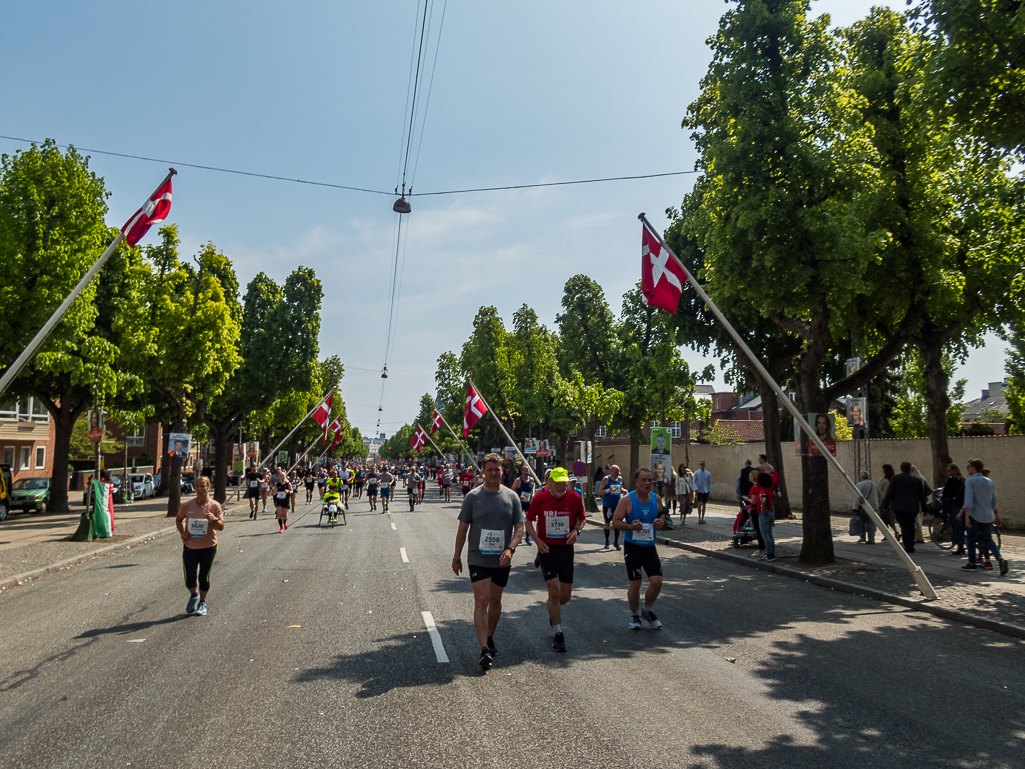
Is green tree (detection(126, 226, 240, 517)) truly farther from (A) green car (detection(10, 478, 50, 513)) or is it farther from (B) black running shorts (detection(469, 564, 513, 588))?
(B) black running shorts (detection(469, 564, 513, 588))

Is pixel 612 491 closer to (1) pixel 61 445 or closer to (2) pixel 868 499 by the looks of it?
(2) pixel 868 499

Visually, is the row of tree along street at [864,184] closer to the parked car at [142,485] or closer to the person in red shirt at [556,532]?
the person in red shirt at [556,532]

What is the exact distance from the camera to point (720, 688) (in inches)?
239

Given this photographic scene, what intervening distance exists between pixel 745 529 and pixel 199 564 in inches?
448

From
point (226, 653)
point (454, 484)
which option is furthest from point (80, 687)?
point (454, 484)

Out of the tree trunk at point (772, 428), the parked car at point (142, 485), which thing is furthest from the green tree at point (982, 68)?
the parked car at point (142, 485)

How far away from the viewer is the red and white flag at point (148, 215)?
11984 millimetres

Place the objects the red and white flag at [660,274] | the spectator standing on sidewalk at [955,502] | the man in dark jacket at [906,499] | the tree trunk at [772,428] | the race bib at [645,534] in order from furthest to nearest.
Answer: the tree trunk at [772,428] < the spectator standing on sidewalk at [955,502] < the man in dark jacket at [906,499] < the red and white flag at [660,274] < the race bib at [645,534]

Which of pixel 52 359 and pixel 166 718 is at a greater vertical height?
pixel 52 359

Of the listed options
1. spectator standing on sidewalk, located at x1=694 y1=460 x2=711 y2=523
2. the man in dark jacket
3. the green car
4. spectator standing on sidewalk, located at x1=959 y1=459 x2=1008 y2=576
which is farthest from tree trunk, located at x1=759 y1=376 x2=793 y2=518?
the green car

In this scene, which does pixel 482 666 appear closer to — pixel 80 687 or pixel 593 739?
pixel 593 739

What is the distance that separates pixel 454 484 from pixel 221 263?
112ft

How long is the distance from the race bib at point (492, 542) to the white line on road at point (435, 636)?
3.50 ft

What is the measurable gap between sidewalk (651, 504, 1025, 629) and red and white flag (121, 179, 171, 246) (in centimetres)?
1242
